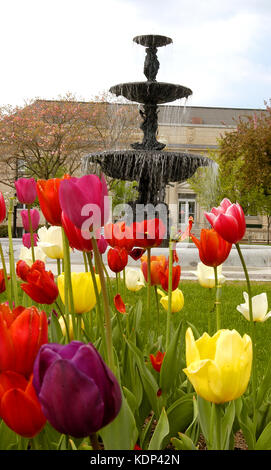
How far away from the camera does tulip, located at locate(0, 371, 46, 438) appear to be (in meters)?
0.67

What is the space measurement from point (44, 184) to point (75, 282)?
35 cm

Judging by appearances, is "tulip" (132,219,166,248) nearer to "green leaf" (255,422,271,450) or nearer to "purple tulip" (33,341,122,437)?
"green leaf" (255,422,271,450)

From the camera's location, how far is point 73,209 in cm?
88

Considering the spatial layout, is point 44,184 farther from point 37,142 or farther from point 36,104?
point 36,104

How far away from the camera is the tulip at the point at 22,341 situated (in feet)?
2.36

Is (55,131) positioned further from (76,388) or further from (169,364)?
(76,388)

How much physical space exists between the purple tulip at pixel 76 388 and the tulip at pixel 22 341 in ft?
0.33

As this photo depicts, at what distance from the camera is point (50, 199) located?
1.17 m

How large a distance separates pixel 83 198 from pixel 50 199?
317 millimetres

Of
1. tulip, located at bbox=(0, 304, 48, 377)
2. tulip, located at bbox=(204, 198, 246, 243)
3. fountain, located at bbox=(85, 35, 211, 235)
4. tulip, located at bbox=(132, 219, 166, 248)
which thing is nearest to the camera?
tulip, located at bbox=(0, 304, 48, 377)

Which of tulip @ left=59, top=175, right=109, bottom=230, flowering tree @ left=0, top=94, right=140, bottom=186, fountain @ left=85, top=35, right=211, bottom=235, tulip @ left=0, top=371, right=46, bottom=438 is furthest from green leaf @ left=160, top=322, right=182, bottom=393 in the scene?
flowering tree @ left=0, top=94, right=140, bottom=186

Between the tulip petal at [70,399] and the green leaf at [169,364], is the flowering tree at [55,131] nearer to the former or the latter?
the green leaf at [169,364]

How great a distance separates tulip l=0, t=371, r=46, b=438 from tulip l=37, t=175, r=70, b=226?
0.53m

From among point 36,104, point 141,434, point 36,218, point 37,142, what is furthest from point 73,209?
point 36,104
